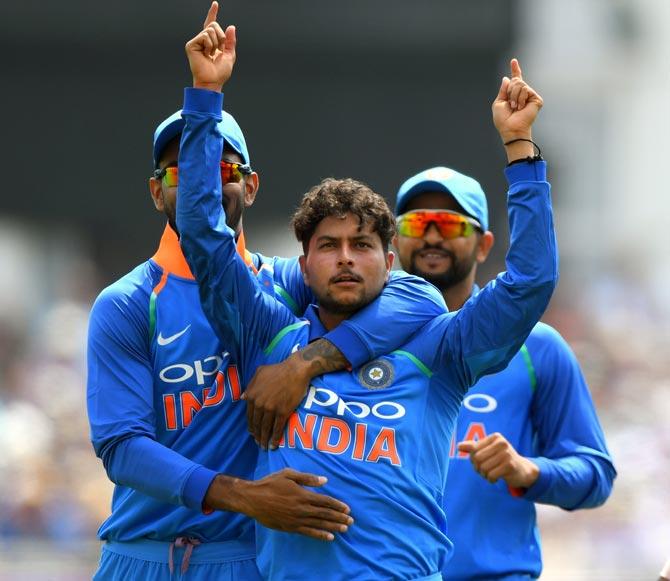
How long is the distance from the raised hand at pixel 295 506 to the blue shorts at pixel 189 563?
37cm

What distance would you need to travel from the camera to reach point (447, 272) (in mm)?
5320

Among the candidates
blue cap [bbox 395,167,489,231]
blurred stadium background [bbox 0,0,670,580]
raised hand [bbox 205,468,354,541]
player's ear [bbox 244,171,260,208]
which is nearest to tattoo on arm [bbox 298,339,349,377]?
raised hand [bbox 205,468,354,541]

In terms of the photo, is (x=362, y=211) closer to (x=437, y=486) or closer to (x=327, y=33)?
(x=437, y=486)

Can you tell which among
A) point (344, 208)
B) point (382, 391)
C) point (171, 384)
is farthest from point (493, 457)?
point (171, 384)

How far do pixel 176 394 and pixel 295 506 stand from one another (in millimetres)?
640

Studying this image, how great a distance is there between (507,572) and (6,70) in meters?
9.63

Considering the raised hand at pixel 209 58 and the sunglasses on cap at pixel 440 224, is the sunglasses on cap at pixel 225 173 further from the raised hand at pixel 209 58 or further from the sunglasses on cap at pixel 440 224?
the sunglasses on cap at pixel 440 224

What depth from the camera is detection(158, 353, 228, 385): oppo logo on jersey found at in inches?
171

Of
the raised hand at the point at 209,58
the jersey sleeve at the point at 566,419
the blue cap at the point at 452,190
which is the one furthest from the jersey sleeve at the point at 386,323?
the blue cap at the point at 452,190

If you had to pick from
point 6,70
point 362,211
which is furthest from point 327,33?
point 362,211

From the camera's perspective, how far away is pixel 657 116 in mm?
31547

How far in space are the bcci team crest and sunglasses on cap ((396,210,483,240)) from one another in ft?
4.38

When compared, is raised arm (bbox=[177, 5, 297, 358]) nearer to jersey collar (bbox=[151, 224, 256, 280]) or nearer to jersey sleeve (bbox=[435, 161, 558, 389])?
jersey collar (bbox=[151, 224, 256, 280])

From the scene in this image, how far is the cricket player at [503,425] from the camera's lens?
509 cm
